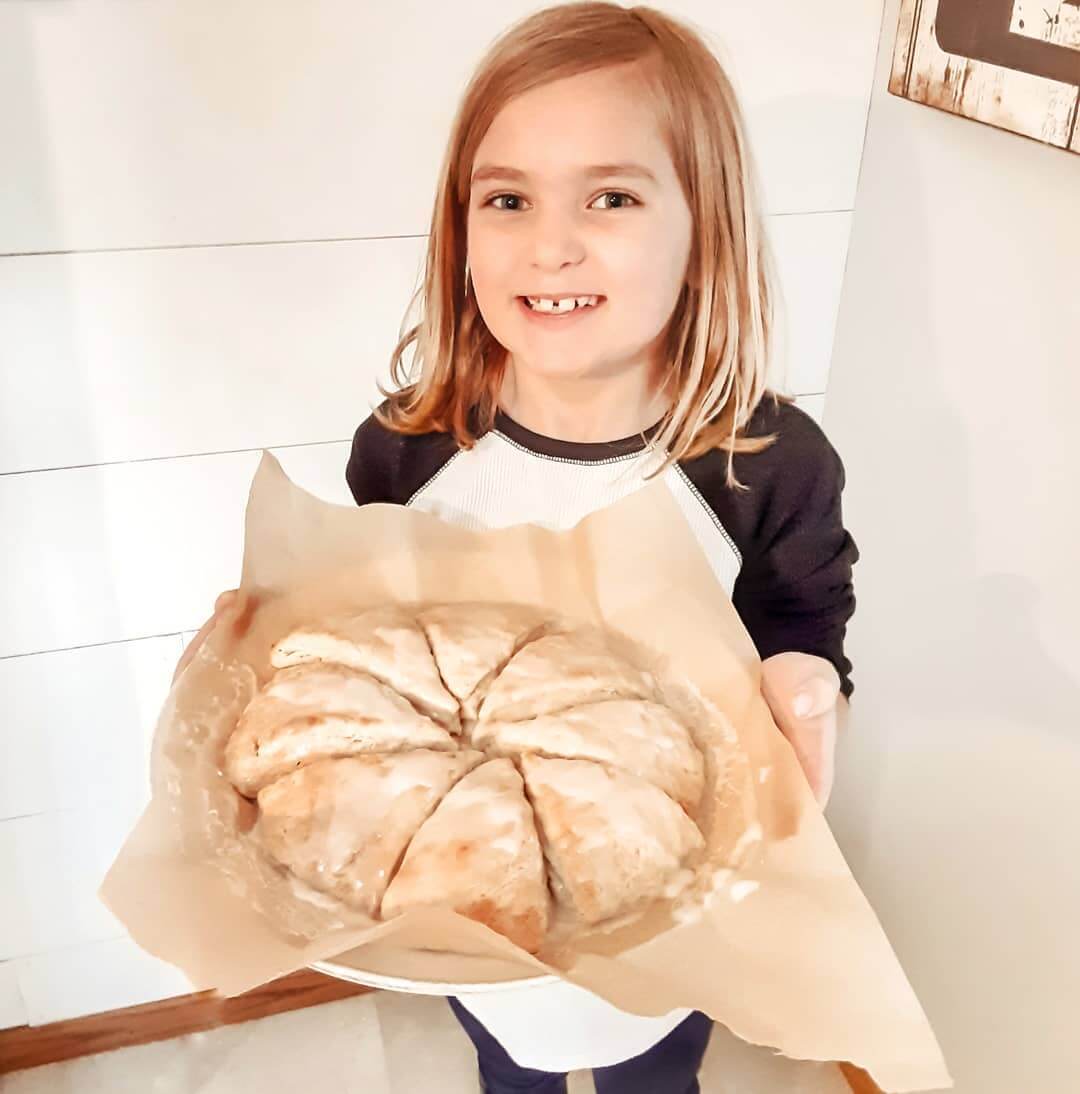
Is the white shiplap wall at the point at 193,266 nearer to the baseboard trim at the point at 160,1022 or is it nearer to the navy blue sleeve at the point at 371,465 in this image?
the navy blue sleeve at the point at 371,465

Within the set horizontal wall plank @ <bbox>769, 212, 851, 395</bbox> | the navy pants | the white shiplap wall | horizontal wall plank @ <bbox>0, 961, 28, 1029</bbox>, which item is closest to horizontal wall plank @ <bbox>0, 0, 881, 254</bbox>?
the white shiplap wall

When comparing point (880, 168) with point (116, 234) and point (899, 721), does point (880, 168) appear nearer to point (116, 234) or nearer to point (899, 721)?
point (899, 721)

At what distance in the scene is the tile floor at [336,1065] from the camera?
5.14 ft

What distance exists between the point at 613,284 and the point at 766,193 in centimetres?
40

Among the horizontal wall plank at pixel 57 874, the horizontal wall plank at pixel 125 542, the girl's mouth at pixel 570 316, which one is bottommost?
the horizontal wall plank at pixel 57 874

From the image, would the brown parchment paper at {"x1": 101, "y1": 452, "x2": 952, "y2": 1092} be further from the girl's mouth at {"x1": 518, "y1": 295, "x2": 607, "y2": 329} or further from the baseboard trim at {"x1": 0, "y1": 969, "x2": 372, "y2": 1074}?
the baseboard trim at {"x1": 0, "y1": 969, "x2": 372, "y2": 1074}

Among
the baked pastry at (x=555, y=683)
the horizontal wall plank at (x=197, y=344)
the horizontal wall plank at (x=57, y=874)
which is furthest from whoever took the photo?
the horizontal wall plank at (x=57, y=874)

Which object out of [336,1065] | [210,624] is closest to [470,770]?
[210,624]

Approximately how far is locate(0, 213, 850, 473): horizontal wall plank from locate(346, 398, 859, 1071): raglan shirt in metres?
0.17

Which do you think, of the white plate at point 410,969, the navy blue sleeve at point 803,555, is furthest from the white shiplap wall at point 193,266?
the white plate at point 410,969

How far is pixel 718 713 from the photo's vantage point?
2.84ft

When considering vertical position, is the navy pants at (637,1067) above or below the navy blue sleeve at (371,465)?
below

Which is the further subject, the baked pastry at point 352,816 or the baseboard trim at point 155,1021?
the baseboard trim at point 155,1021

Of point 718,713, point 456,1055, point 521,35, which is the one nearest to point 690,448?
point 718,713
